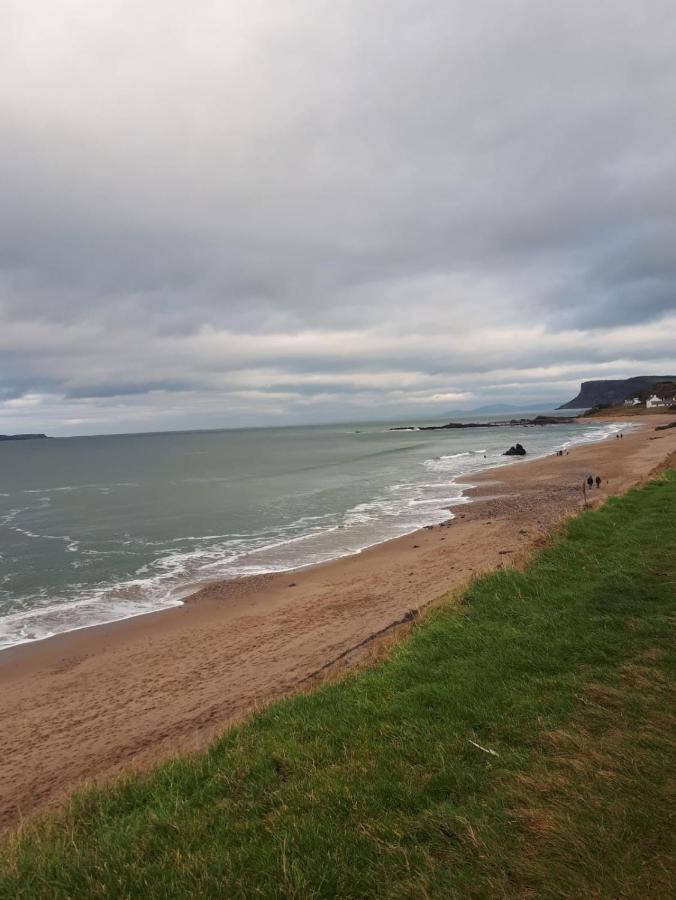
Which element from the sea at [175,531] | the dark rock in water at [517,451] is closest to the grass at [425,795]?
the sea at [175,531]

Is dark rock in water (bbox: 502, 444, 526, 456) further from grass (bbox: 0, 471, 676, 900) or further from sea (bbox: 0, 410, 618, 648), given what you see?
grass (bbox: 0, 471, 676, 900)

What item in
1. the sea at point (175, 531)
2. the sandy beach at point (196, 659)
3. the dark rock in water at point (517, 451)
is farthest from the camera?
the dark rock in water at point (517, 451)

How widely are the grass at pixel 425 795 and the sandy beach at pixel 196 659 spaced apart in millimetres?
2314

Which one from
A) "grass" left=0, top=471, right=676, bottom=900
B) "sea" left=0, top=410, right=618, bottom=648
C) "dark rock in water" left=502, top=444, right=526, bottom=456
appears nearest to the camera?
"grass" left=0, top=471, right=676, bottom=900

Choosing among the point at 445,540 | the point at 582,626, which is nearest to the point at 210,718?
the point at 582,626

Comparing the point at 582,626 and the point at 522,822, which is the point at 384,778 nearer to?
the point at 522,822

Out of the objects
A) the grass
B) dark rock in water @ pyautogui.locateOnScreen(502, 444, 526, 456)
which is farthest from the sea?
the grass

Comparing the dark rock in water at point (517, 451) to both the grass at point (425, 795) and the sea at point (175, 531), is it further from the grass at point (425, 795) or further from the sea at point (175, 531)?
the grass at point (425, 795)

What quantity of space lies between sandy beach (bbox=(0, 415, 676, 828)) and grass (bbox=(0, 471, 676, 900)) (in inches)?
91.1

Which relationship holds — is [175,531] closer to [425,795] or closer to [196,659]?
[196,659]

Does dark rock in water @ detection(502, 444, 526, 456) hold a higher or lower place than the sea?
higher

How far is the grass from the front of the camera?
11.9ft

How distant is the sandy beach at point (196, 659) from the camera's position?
29.4ft

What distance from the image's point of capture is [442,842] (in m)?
3.92
